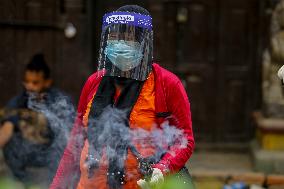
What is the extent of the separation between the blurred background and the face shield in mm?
3936

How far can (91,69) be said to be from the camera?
7.52 metres

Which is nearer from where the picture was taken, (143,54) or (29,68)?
(143,54)

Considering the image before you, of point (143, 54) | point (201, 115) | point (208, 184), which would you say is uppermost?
point (143, 54)

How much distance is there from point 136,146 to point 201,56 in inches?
180

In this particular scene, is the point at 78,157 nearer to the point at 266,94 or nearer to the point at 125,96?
the point at 125,96

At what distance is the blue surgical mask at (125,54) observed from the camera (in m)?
3.19

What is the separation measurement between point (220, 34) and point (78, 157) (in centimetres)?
447

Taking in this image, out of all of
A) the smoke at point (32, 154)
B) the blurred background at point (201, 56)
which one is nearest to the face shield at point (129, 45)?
the smoke at point (32, 154)

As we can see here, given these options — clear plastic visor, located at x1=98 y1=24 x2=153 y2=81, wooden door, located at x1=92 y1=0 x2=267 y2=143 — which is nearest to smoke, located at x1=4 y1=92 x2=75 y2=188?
clear plastic visor, located at x1=98 y1=24 x2=153 y2=81

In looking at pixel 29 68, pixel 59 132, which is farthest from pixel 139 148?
pixel 29 68

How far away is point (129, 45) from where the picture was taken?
3.21 meters

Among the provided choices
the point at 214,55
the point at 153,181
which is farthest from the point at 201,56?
the point at 153,181

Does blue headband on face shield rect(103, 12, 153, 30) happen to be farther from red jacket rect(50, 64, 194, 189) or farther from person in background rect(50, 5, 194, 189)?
red jacket rect(50, 64, 194, 189)

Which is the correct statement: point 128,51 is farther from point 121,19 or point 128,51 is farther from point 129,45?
point 121,19
